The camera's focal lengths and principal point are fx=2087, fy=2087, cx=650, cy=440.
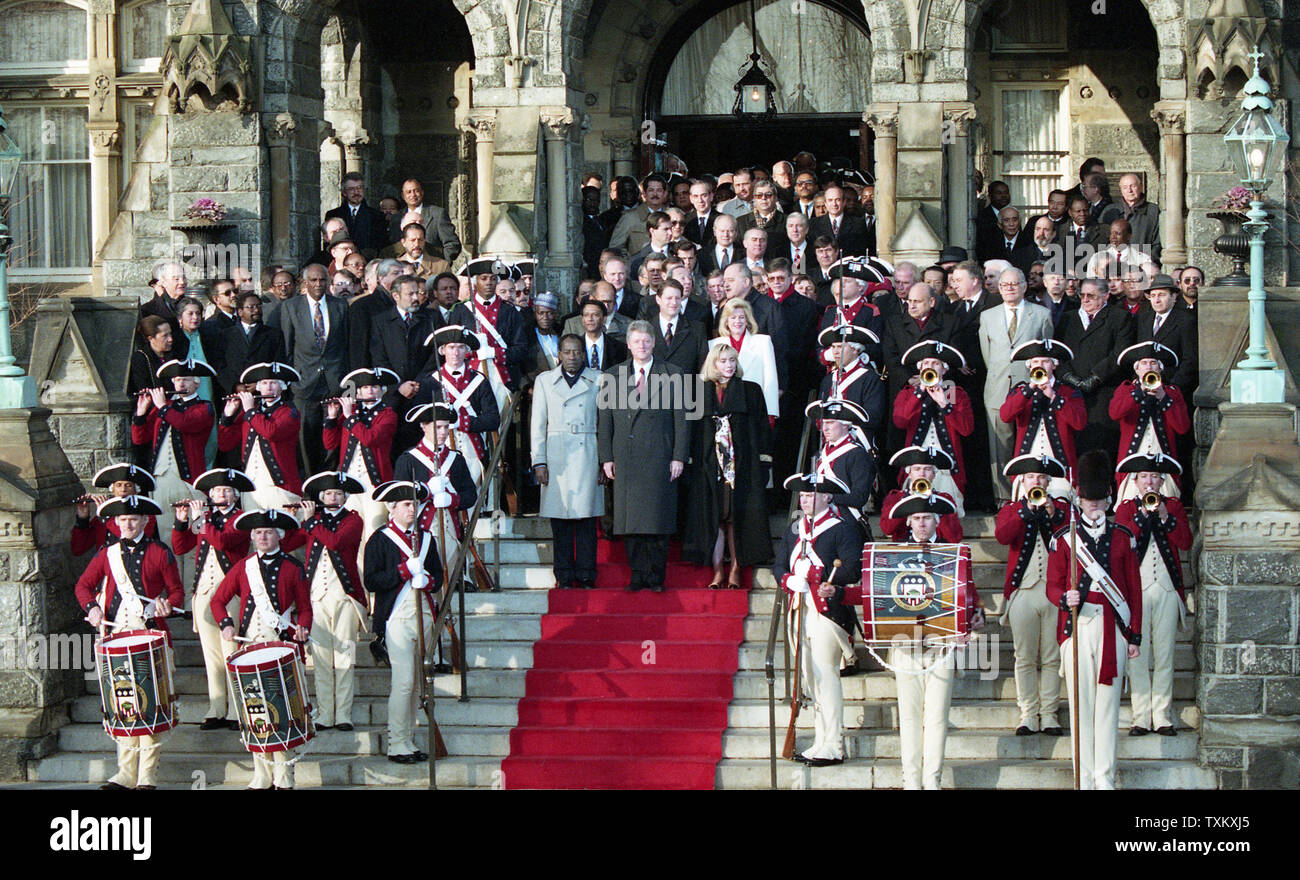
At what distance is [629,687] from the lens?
13.8 metres

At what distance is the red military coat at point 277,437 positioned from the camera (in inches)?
587

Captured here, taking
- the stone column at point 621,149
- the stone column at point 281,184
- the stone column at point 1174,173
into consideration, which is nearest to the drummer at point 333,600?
the stone column at point 281,184

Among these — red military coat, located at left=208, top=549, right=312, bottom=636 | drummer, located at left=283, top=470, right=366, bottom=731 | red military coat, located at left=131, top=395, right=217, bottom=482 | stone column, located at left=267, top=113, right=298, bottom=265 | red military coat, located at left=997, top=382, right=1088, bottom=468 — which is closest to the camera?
red military coat, located at left=208, top=549, right=312, bottom=636

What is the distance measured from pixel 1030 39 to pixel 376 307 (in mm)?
9214

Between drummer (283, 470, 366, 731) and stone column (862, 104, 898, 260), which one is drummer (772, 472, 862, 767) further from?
stone column (862, 104, 898, 260)

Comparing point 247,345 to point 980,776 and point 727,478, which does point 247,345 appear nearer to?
point 727,478

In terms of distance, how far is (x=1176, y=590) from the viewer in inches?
527

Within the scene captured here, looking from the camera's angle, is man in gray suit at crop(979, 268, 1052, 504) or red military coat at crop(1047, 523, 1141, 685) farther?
man in gray suit at crop(979, 268, 1052, 504)

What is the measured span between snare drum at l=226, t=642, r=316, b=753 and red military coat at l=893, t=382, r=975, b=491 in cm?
446

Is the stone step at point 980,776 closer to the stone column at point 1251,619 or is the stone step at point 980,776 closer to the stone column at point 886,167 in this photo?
the stone column at point 1251,619

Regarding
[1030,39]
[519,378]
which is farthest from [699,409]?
[1030,39]

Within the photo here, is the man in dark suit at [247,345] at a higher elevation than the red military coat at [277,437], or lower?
higher

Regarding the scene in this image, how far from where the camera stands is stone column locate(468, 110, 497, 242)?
63.1 feet

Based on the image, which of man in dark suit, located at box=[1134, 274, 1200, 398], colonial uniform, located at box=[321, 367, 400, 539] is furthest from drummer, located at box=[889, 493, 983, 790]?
colonial uniform, located at box=[321, 367, 400, 539]
